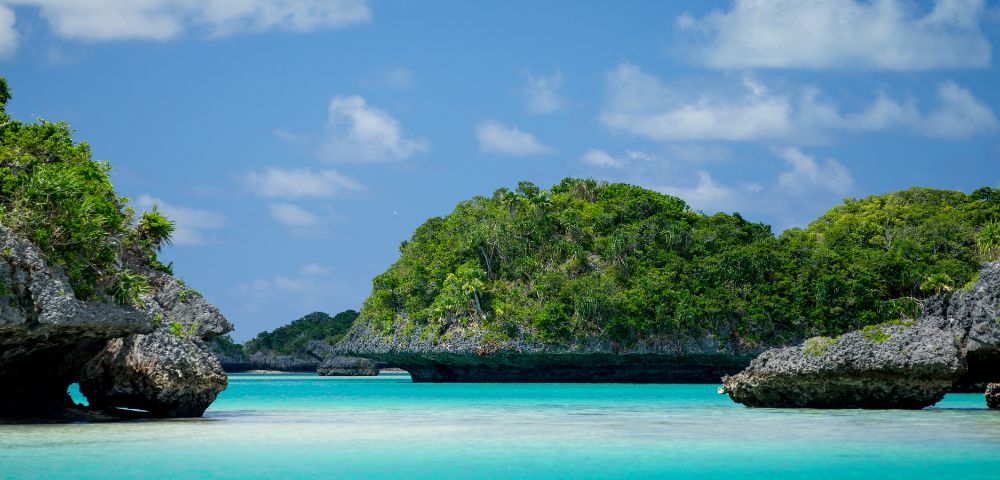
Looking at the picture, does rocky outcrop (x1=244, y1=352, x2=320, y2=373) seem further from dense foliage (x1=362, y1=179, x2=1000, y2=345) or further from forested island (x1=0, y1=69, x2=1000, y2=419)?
dense foliage (x1=362, y1=179, x2=1000, y2=345)

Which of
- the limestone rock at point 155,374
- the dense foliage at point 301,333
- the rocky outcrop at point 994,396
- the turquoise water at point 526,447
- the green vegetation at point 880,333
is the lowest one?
the turquoise water at point 526,447

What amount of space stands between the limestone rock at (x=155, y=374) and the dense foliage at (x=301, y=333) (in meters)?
78.6

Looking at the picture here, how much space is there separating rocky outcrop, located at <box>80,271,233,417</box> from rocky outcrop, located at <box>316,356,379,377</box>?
7204 cm

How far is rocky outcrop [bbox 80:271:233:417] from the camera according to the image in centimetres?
1759

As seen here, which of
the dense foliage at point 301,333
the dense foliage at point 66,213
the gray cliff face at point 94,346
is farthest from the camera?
the dense foliage at point 301,333

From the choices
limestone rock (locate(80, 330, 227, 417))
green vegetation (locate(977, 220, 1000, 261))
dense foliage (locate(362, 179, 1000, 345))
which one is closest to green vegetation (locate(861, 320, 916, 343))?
green vegetation (locate(977, 220, 1000, 261))

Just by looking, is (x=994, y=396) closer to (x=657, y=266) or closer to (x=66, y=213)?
(x=66, y=213)

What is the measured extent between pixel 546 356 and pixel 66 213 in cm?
4081

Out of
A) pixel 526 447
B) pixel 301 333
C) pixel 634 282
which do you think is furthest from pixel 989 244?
pixel 301 333

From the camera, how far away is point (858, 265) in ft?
167

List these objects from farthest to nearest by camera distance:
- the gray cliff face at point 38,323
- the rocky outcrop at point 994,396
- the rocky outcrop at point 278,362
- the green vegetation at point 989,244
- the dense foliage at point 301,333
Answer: the rocky outcrop at point 278,362 < the dense foliage at point 301,333 < the green vegetation at point 989,244 < the rocky outcrop at point 994,396 < the gray cliff face at point 38,323

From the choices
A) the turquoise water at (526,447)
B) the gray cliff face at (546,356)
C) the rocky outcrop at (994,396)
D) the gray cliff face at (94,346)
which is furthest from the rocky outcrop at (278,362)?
the rocky outcrop at (994,396)

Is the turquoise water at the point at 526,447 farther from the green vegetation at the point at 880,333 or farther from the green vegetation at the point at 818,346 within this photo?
the green vegetation at the point at 880,333

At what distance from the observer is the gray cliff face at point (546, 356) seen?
52.6m
